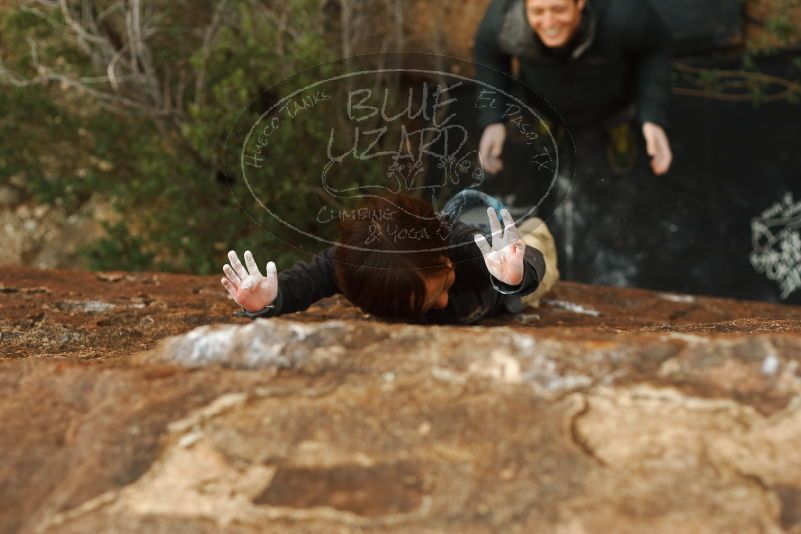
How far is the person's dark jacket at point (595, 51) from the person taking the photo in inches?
98.7

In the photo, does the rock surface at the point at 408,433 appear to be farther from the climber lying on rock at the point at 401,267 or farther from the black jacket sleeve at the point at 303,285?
the black jacket sleeve at the point at 303,285

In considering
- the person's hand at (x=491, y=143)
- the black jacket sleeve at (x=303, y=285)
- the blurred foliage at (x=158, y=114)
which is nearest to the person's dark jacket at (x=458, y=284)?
the black jacket sleeve at (x=303, y=285)

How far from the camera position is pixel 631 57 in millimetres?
2668

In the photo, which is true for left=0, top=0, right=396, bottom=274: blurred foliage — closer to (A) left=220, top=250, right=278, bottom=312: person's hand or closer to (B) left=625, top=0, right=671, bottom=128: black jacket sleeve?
(B) left=625, top=0, right=671, bottom=128: black jacket sleeve

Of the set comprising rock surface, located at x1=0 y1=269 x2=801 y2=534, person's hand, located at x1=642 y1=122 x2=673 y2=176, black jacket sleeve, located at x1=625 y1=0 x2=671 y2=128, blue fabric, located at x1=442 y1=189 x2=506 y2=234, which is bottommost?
rock surface, located at x1=0 y1=269 x2=801 y2=534

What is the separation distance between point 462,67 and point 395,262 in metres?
2.69

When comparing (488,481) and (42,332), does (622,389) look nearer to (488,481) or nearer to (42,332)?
(488,481)

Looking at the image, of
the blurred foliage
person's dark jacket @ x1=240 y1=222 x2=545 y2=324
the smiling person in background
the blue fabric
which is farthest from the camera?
the blurred foliage

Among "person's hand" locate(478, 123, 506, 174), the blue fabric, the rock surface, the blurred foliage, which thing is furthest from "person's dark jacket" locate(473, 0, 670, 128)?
the rock surface

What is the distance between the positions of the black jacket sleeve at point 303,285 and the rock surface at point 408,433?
0.48m

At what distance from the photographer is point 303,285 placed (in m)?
→ 1.73

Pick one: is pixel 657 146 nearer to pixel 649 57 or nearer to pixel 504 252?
pixel 649 57

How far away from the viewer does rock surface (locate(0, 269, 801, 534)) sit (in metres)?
0.84

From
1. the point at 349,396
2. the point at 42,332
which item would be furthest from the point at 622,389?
the point at 42,332
